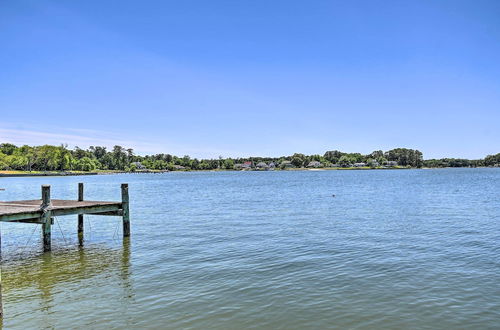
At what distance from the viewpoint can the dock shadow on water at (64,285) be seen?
10562 mm

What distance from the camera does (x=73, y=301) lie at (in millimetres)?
11555

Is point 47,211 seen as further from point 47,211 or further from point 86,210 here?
point 86,210

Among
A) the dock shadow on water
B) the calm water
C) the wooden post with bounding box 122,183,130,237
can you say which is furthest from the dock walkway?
the dock shadow on water

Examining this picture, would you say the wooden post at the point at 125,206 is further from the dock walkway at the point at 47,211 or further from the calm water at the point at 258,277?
the calm water at the point at 258,277

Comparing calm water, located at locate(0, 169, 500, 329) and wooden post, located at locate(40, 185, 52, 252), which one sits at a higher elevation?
wooden post, located at locate(40, 185, 52, 252)

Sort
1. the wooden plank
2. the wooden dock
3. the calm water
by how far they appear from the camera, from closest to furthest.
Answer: the calm water, the wooden dock, the wooden plank

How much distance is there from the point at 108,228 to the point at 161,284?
1488cm

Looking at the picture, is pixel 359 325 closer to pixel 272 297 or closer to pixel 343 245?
pixel 272 297

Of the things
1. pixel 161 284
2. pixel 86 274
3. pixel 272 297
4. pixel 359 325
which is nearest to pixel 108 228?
pixel 86 274

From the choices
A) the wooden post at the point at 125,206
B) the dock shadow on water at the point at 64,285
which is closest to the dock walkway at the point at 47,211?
the wooden post at the point at 125,206

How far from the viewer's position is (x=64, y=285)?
13.3 m

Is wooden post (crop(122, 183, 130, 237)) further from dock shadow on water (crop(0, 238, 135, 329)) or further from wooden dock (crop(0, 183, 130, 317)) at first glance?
dock shadow on water (crop(0, 238, 135, 329))

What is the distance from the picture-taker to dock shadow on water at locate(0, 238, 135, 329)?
10.6 meters

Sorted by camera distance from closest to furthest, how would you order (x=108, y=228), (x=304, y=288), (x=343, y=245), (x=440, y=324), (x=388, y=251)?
(x=440, y=324)
(x=304, y=288)
(x=388, y=251)
(x=343, y=245)
(x=108, y=228)
